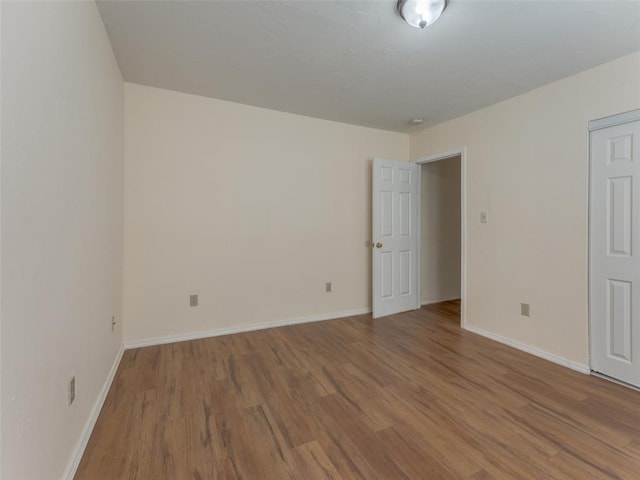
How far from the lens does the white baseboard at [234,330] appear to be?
2.73 metres

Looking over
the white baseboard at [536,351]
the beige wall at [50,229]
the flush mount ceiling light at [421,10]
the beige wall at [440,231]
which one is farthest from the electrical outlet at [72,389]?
the beige wall at [440,231]

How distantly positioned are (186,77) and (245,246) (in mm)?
1649

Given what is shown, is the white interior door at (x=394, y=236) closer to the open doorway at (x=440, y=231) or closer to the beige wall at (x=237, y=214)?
the beige wall at (x=237, y=214)

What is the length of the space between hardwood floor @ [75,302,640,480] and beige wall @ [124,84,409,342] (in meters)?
0.54

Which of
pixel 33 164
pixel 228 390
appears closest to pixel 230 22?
pixel 33 164

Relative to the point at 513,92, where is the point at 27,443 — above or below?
below

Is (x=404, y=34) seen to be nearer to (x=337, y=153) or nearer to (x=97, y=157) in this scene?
(x=337, y=153)

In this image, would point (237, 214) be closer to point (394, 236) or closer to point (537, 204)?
point (394, 236)

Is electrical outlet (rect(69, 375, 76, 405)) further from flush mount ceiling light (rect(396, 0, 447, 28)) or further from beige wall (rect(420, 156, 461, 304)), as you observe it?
beige wall (rect(420, 156, 461, 304))

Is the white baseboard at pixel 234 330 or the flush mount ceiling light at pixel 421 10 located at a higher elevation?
the flush mount ceiling light at pixel 421 10

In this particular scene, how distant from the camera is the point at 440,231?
4449 mm

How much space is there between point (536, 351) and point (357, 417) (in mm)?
1940

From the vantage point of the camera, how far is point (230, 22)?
181 cm

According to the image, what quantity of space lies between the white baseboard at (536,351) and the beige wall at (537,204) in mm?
32
